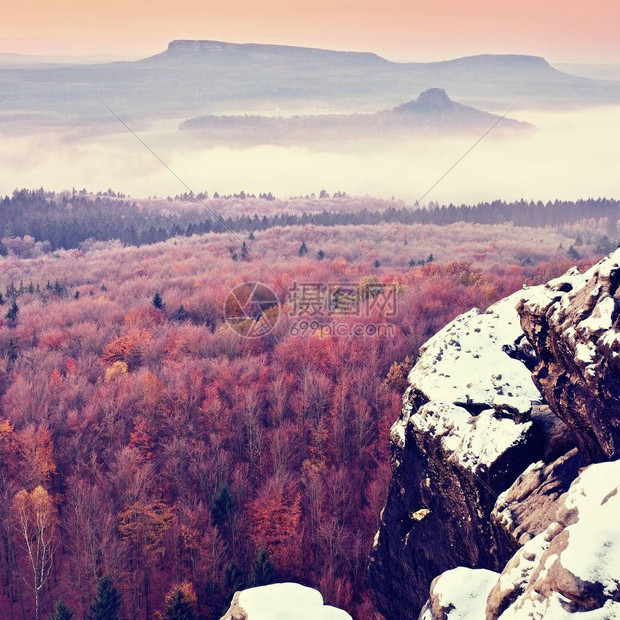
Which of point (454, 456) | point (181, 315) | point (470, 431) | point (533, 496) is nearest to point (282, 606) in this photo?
point (454, 456)

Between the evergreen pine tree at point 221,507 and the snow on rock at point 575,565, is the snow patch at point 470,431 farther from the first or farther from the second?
the evergreen pine tree at point 221,507

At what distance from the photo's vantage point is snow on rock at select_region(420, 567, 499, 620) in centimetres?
2592

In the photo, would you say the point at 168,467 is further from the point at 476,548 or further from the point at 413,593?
the point at 476,548

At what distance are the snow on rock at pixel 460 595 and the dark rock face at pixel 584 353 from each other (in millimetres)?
6923

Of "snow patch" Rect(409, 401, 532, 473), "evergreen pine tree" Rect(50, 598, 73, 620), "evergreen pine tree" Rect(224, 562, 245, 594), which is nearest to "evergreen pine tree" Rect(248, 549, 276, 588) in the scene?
"evergreen pine tree" Rect(224, 562, 245, 594)

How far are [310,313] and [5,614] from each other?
65.3 meters

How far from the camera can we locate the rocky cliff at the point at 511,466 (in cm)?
2119

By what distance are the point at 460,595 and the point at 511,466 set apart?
7888mm

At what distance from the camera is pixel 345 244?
636 ft

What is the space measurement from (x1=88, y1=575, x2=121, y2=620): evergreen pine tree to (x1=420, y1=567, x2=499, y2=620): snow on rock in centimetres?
2709

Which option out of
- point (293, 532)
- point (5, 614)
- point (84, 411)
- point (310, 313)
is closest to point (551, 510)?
point (293, 532)

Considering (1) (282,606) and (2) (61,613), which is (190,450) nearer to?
(2) (61,613)

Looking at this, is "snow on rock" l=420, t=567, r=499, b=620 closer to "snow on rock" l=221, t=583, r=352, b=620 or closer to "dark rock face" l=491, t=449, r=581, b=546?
"dark rock face" l=491, t=449, r=581, b=546

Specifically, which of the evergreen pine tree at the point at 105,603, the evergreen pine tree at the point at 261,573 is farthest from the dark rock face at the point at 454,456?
the evergreen pine tree at the point at 105,603
